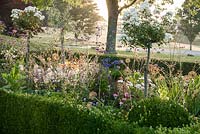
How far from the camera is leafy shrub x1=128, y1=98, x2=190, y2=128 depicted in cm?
539

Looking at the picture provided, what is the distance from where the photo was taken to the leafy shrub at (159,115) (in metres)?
5.39

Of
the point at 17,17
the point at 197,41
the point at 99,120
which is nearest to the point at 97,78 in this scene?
the point at 17,17

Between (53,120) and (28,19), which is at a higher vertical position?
(28,19)

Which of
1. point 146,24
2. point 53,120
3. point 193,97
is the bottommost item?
point 53,120

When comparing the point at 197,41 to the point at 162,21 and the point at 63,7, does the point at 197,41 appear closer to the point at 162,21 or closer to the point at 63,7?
the point at 63,7

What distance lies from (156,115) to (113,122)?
1.61 ft

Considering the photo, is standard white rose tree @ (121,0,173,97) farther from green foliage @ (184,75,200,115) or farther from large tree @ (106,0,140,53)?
large tree @ (106,0,140,53)

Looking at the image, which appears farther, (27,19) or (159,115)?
(27,19)

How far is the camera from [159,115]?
212 inches

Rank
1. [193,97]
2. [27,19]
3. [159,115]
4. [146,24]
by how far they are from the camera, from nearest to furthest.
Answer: [159,115], [146,24], [193,97], [27,19]

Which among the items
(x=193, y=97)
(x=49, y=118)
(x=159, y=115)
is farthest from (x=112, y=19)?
(x=159, y=115)

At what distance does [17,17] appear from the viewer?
427 inches

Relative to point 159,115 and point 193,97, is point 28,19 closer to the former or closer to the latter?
point 193,97

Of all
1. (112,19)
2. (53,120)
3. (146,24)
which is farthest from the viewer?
(112,19)
